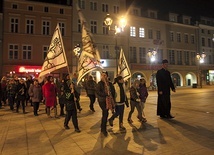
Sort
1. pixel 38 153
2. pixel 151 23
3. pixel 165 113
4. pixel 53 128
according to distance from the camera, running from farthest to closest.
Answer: pixel 151 23, pixel 165 113, pixel 53 128, pixel 38 153

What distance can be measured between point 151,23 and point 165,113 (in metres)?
34.2

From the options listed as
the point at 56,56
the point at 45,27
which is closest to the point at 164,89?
the point at 56,56

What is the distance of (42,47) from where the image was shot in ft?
108

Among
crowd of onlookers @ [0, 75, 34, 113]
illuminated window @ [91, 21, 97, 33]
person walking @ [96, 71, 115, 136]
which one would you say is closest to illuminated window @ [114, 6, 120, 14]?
illuminated window @ [91, 21, 97, 33]

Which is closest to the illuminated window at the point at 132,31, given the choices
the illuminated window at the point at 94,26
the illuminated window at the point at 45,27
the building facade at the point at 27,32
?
the illuminated window at the point at 94,26

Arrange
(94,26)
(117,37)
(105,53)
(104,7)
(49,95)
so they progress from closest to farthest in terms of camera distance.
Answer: (49,95) < (94,26) < (105,53) < (104,7) < (117,37)

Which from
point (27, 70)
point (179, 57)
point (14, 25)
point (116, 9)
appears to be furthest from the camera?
point (179, 57)

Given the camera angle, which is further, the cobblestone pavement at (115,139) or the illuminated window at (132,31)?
the illuminated window at (132,31)

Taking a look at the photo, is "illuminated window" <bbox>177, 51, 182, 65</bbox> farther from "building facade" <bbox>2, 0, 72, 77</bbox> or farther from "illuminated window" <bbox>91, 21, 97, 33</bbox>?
"building facade" <bbox>2, 0, 72, 77</bbox>

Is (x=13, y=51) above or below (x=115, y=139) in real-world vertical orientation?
above

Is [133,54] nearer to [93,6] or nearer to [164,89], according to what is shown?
[93,6]

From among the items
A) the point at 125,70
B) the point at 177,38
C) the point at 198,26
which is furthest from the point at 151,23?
the point at 125,70

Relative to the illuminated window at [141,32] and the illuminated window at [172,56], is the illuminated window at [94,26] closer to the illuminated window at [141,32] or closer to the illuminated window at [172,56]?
the illuminated window at [141,32]

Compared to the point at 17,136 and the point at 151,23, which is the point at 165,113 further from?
the point at 151,23
